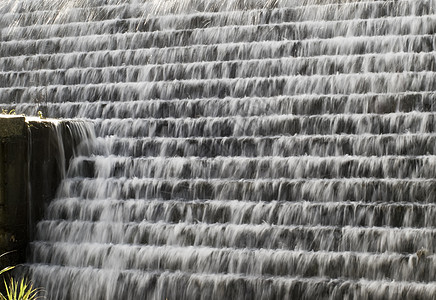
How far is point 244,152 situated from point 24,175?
2.90m

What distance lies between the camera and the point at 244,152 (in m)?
11.3

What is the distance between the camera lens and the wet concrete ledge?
10367 mm

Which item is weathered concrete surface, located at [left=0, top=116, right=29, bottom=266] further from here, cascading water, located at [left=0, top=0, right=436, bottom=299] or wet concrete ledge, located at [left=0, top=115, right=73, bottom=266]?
cascading water, located at [left=0, top=0, right=436, bottom=299]

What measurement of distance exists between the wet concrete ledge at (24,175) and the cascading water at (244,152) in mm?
221

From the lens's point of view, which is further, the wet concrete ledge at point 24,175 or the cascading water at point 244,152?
the wet concrete ledge at point 24,175

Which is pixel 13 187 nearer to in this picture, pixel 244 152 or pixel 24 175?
pixel 24 175

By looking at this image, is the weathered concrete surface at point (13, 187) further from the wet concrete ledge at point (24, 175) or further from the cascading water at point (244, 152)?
the cascading water at point (244, 152)

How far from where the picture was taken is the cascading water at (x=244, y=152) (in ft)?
31.1

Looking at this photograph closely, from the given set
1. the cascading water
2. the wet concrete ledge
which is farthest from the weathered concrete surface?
the cascading water

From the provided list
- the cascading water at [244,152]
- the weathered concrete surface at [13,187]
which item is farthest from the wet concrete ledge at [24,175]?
the cascading water at [244,152]

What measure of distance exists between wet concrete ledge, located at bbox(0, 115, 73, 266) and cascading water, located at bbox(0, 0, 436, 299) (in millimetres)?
221

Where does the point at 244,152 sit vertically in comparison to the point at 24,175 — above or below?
above

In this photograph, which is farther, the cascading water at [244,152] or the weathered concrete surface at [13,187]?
the weathered concrete surface at [13,187]

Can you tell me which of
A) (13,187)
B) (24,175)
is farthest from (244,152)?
(13,187)
